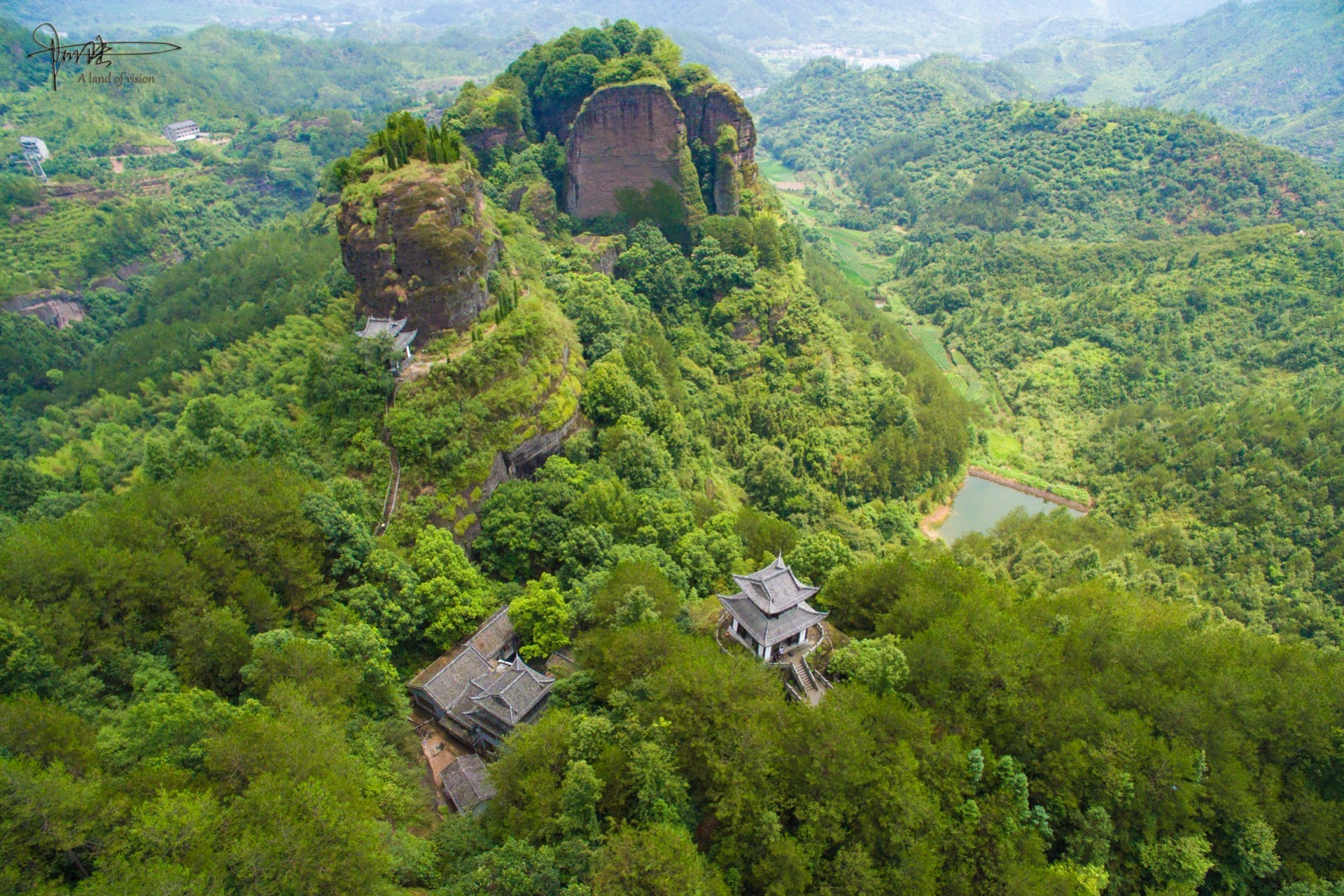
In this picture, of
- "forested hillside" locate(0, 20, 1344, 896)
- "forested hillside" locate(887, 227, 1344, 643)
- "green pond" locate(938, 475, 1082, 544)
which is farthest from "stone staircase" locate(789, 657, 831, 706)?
"green pond" locate(938, 475, 1082, 544)

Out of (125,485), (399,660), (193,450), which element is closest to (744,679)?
(399,660)

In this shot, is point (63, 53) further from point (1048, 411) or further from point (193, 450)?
point (1048, 411)

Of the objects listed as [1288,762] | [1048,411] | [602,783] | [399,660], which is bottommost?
[1048,411]

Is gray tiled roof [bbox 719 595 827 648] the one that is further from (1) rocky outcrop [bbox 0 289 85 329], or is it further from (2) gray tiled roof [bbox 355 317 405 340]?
(1) rocky outcrop [bbox 0 289 85 329]

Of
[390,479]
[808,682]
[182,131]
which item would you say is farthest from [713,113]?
[182,131]

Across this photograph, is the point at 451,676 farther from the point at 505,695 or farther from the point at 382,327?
the point at 382,327
